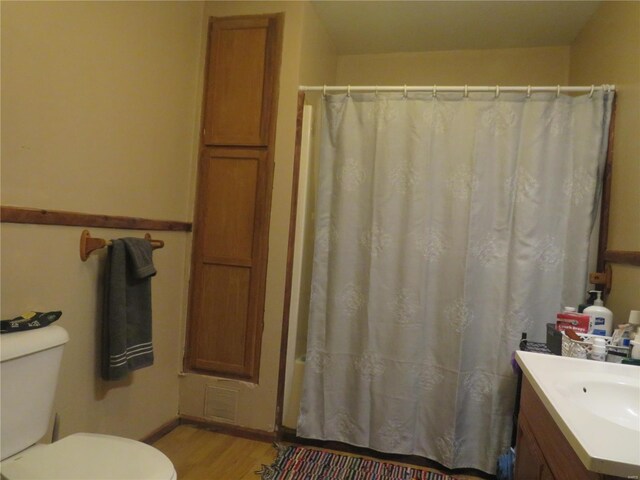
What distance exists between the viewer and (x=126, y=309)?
169 cm

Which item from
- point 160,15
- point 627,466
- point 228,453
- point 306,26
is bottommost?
point 228,453

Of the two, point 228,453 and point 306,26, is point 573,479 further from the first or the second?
point 306,26

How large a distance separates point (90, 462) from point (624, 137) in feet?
7.72

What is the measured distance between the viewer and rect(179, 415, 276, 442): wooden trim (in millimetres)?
2109

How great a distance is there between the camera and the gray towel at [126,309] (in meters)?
1.61

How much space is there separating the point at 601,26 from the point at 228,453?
289 cm

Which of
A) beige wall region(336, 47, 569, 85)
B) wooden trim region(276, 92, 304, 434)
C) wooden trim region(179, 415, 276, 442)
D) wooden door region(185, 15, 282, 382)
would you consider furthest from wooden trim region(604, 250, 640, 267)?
wooden trim region(179, 415, 276, 442)

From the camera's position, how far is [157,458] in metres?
1.19

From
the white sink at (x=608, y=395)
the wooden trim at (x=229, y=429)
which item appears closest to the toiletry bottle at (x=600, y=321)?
the white sink at (x=608, y=395)

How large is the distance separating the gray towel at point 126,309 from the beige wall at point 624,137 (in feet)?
6.52

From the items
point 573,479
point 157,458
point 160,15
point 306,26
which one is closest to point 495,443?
point 573,479

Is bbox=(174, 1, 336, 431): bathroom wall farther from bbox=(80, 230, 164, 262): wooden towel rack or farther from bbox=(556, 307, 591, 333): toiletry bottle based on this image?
bbox=(556, 307, 591, 333): toiletry bottle

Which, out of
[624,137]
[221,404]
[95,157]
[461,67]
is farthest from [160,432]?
[461,67]

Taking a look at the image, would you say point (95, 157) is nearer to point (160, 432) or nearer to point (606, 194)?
point (160, 432)
